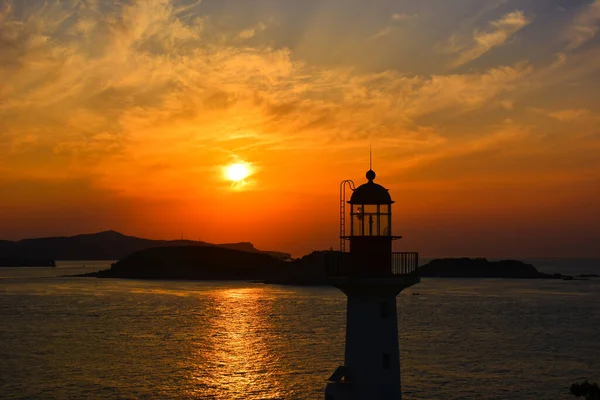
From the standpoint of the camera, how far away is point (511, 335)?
78.1 m

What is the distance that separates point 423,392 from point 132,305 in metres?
86.0

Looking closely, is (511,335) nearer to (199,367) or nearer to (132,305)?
(199,367)

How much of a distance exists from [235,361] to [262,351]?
596cm

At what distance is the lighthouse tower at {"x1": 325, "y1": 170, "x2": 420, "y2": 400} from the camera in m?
17.9

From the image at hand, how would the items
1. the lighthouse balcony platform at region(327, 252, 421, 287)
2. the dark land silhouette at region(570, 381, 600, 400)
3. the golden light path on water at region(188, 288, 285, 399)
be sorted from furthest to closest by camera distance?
1. the golden light path on water at region(188, 288, 285, 399)
2. the lighthouse balcony platform at region(327, 252, 421, 287)
3. the dark land silhouette at region(570, 381, 600, 400)

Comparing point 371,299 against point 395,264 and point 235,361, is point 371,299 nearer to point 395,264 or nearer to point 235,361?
point 395,264

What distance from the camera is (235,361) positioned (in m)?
56.2

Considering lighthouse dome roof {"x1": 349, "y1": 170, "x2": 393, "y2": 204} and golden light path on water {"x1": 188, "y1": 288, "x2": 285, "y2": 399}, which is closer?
lighthouse dome roof {"x1": 349, "y1": 170, "x2": 393, "y2": 204}

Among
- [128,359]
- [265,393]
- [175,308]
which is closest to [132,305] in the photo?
[175,308]

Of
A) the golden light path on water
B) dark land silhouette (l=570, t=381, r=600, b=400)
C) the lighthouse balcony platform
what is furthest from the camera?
the golden light path on water

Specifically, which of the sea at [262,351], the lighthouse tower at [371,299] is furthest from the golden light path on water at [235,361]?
the lighthouse tower at [371,299]

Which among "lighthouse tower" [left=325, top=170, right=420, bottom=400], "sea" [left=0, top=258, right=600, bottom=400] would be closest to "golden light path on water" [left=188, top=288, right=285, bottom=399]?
"sea" [left=0, top=258, right=600, bottom=400]

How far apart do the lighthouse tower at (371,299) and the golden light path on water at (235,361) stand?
80.9ft

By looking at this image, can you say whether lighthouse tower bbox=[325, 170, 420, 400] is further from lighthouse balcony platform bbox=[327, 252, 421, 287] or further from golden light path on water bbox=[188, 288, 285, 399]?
golden light path on water bbox=[188, 288, 285, 399]
